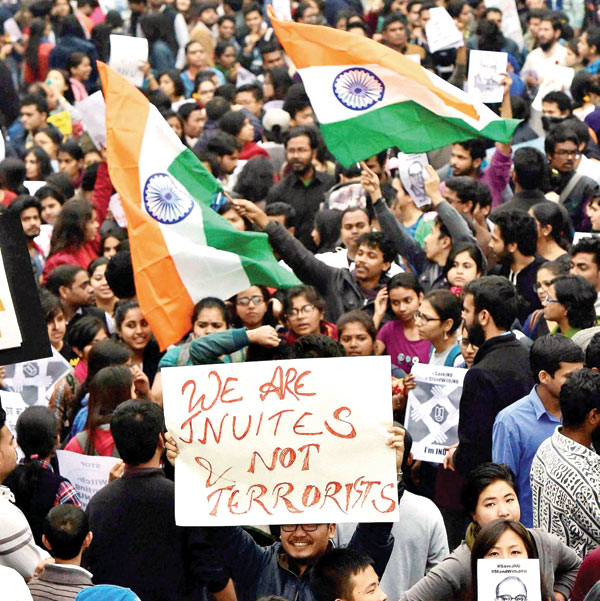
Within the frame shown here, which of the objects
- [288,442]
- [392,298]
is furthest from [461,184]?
[288,442]

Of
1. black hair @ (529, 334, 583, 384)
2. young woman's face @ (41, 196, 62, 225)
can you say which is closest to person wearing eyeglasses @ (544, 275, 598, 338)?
black hair @ (529, 334, 583, 384)

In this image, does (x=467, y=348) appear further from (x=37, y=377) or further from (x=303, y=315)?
(x=37, y=377)

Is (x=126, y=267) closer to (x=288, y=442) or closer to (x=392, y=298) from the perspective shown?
(x=392, y=298)

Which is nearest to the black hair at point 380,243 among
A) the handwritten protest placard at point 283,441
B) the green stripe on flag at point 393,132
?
the green stripe on flag at point 393,132

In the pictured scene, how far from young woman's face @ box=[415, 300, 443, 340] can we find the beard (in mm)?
482

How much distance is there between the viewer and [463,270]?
326 inches

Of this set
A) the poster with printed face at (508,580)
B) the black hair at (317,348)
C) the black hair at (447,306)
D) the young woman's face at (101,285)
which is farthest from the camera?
the young woman's face at (101,285)

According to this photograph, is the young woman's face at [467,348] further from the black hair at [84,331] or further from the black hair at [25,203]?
the black hair at [25,203]

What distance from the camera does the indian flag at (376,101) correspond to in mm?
8570

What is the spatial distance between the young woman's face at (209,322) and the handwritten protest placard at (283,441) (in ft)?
8.10

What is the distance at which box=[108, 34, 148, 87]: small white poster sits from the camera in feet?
40.7

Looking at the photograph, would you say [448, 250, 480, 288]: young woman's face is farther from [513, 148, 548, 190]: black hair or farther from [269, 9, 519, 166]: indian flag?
[513, 148, 548, 190]: black hair

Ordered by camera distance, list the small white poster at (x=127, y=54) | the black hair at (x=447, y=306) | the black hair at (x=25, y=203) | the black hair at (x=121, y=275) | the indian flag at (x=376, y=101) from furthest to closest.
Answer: the small white poster at (x=127, y=54)
the black hair at (x=25, y=203)
the black hair at (x=121, y=275)
the indian flag at (x=376, y=101)
the black hair at (x=447, y=306)

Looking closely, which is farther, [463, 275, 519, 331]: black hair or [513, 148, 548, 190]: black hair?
[513, 148, 548, 190]: black hair
